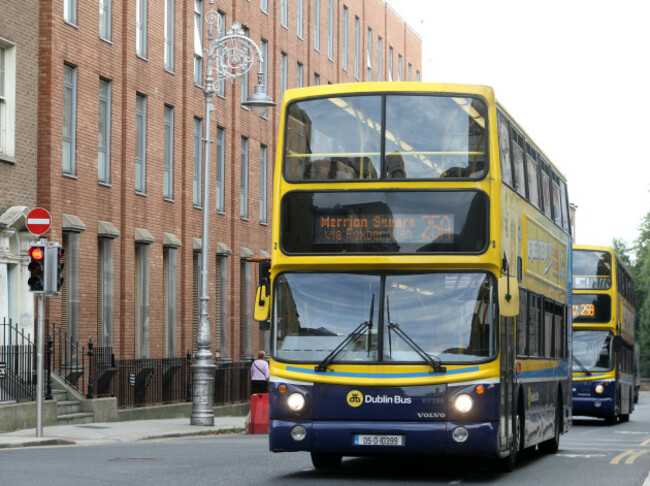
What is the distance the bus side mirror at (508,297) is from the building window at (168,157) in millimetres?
21073

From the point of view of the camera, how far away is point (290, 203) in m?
15.1

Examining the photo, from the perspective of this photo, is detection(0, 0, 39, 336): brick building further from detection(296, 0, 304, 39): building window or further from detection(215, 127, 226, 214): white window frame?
detection(296, 0, 304, 39): building window

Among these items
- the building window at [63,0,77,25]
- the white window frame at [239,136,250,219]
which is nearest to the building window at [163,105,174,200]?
the building window at [63,0,77,25]

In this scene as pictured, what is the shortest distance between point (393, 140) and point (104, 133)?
57.0 feet

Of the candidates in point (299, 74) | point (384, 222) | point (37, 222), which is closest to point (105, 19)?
point (37, 222)

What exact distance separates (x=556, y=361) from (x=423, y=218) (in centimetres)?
694

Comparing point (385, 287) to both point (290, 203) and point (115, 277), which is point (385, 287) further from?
point (115, 277)

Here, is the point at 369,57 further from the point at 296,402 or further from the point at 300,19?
the point at 296,402

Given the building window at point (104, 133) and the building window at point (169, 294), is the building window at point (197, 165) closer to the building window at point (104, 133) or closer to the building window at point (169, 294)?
the building window at point (169, 294)

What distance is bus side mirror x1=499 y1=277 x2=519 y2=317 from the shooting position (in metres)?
14.7

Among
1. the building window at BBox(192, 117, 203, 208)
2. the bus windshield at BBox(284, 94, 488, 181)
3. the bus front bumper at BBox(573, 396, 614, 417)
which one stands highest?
the building window at BBox(192, 117, 203, 208)

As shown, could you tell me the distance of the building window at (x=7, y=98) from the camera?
26688 millimetres

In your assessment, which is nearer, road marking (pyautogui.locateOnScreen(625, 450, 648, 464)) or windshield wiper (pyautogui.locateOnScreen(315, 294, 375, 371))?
windshield wiper (pyautogui.locateOnScreen(315, 294, 375, 371))

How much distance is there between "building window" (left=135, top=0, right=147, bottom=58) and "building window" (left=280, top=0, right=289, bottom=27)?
38.6ft
